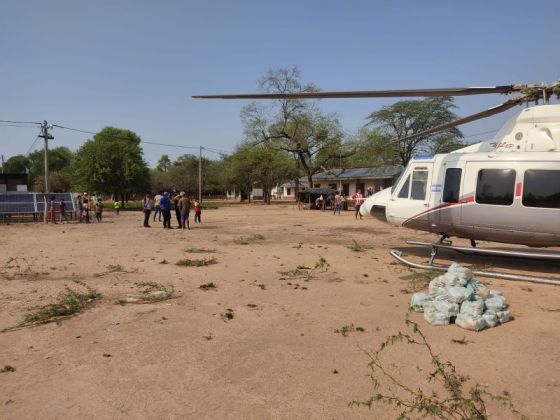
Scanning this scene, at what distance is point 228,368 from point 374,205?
808 cm

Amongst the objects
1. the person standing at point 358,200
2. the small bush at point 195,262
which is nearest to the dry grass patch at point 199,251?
the small bush at point 195,262

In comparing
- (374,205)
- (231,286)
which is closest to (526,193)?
(374,205)

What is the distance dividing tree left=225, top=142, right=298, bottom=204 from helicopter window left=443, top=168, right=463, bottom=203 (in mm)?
42695

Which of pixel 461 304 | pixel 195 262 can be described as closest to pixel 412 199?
pixel 461 304

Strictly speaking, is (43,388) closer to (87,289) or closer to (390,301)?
(87,289)

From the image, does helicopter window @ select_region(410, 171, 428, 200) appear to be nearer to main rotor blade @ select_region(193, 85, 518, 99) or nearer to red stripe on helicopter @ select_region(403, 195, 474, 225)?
red stripe on helicopter @ select_region(403, 195, 474, 225)

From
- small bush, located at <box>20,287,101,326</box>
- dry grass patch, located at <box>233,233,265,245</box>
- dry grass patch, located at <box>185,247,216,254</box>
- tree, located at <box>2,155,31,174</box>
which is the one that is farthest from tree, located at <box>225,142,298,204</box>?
tree, located at <box>2,155,31,174</box>

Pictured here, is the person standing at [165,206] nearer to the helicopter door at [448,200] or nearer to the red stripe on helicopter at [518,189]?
the helicopter door at [448,200]

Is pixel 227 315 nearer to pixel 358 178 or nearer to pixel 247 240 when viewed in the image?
pixel 247 240

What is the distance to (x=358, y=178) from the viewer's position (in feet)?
167

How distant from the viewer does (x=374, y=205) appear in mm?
11430

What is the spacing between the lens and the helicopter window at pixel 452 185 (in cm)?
962

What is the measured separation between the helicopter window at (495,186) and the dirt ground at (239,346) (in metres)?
1.99

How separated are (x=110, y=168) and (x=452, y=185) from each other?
130 feet
